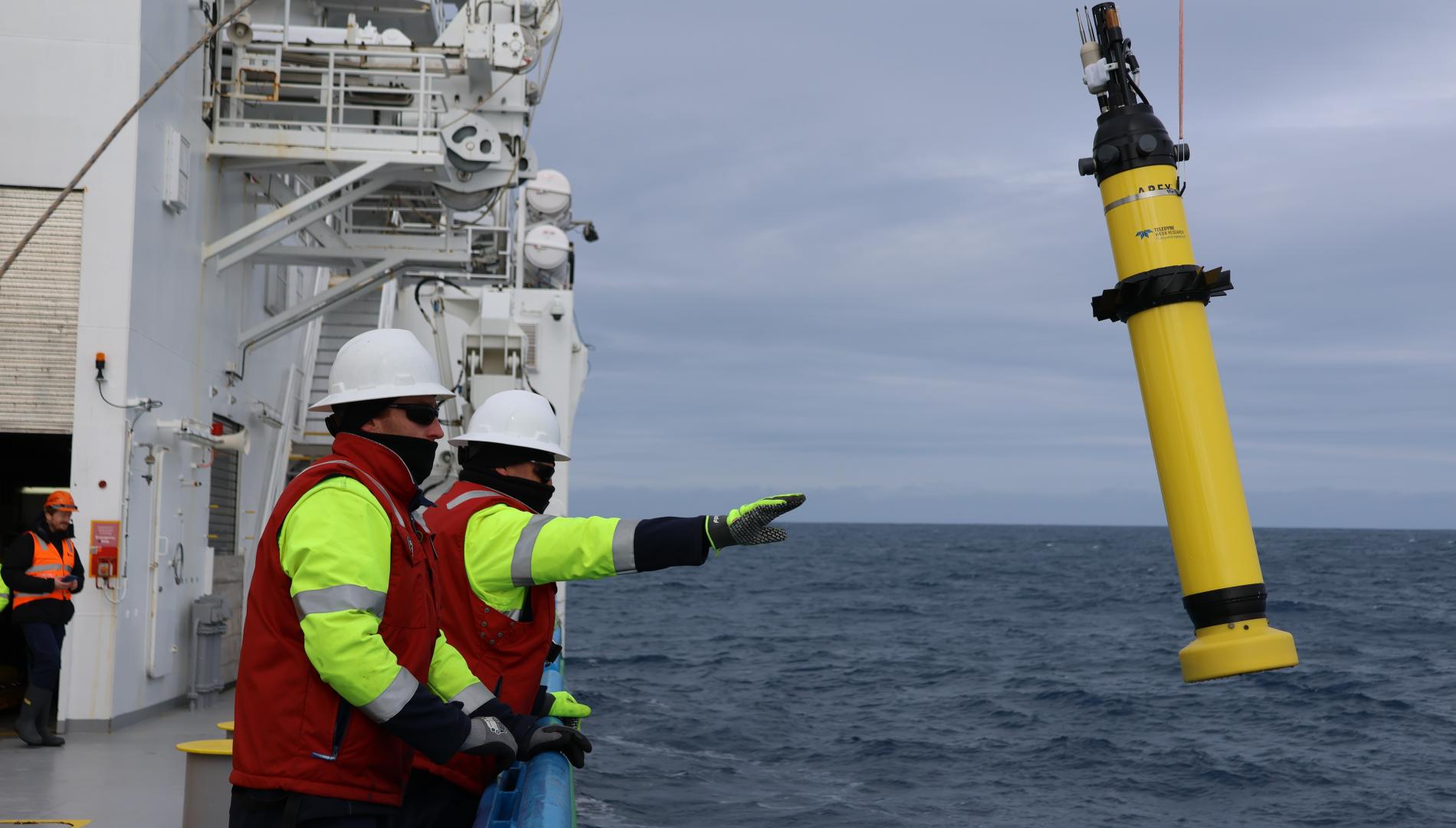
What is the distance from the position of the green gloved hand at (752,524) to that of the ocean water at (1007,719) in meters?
10.2

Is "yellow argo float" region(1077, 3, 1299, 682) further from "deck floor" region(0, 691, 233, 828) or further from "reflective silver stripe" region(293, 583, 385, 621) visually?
"deck floor" region(0, 691, 233, 828)

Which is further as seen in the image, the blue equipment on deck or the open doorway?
the open doorway

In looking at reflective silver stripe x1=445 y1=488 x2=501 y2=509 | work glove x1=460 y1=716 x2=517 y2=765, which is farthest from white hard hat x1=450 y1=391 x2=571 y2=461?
work glove x1=460 y1=716 x2=517 y2=765

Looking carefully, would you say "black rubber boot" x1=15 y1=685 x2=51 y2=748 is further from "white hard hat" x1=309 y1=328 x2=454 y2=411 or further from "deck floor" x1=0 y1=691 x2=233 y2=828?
"white hard hat" x1=309 y1=328 x2=454 y2=411

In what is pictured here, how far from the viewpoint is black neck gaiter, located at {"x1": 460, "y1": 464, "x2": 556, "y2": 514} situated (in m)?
4.63

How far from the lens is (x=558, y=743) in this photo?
434 cm

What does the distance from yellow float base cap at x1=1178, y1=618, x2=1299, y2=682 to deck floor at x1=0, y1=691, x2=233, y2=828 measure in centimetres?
589

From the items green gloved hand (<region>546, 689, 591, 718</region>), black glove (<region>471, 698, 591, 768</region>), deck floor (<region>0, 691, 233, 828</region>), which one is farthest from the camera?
deck floor (<region>0, 691, 233, 828</region>)

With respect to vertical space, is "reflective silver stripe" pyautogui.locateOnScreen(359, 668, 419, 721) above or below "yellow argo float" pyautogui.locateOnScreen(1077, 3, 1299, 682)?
below

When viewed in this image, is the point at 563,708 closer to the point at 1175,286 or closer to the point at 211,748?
the point at 211,748

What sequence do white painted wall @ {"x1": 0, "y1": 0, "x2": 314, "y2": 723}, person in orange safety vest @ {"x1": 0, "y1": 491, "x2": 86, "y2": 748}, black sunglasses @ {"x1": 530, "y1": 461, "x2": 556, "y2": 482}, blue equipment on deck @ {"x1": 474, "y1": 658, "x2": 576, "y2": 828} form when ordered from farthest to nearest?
white painted wall @ {"x1": 0, "y1": 0, "x2": 314, "y2": 723} → person in orange safety vest @ {"x1": 0, "y1": 491, "x2": 86, "y2": 748} → black sunglasses @ {"x1": 530, "y1": 461, "x2": 556, "y2": 482} → blue equipment on deck @ {"x1": 474, "y1": 658, "x2": 576, "y2": 828}

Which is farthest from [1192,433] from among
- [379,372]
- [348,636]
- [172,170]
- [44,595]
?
[172,170]

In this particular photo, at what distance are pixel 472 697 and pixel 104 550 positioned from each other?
24.5 ft

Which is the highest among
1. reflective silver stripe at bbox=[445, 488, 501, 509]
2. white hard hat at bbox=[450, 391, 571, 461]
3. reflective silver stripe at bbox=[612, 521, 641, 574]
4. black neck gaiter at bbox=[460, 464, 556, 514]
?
white hard hat at bbox=[450, 391, 571, 461]
